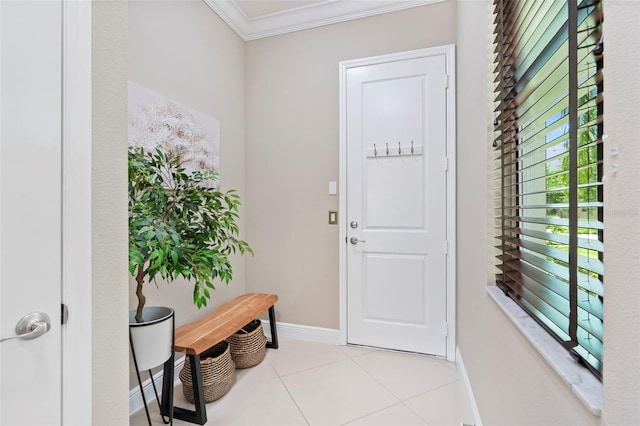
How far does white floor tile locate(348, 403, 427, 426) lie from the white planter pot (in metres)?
1.05

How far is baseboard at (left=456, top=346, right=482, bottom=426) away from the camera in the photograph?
1456mm

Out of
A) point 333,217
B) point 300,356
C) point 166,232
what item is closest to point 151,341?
point 166,232

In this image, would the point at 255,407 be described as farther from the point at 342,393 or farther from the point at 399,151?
the point at 399,151

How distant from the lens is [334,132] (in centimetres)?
253

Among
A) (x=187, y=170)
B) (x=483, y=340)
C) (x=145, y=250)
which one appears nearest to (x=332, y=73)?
(x=187, y=170)

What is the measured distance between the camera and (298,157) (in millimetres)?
2650

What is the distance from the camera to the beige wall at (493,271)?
412mm

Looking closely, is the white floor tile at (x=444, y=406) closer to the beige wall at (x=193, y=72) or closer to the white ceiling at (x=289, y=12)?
the beige wall at (x=193, y=72)

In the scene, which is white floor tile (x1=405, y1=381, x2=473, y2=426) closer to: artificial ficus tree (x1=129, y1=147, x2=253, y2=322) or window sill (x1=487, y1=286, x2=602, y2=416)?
window sill (x1=487, y1=286, x2=602, y2=416)

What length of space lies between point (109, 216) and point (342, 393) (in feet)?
5.52

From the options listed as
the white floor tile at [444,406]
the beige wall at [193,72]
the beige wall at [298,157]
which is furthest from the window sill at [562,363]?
the beige wall at [193,72]

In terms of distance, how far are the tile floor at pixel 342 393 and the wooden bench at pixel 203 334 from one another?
0.28ft

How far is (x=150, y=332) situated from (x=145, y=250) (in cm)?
43
